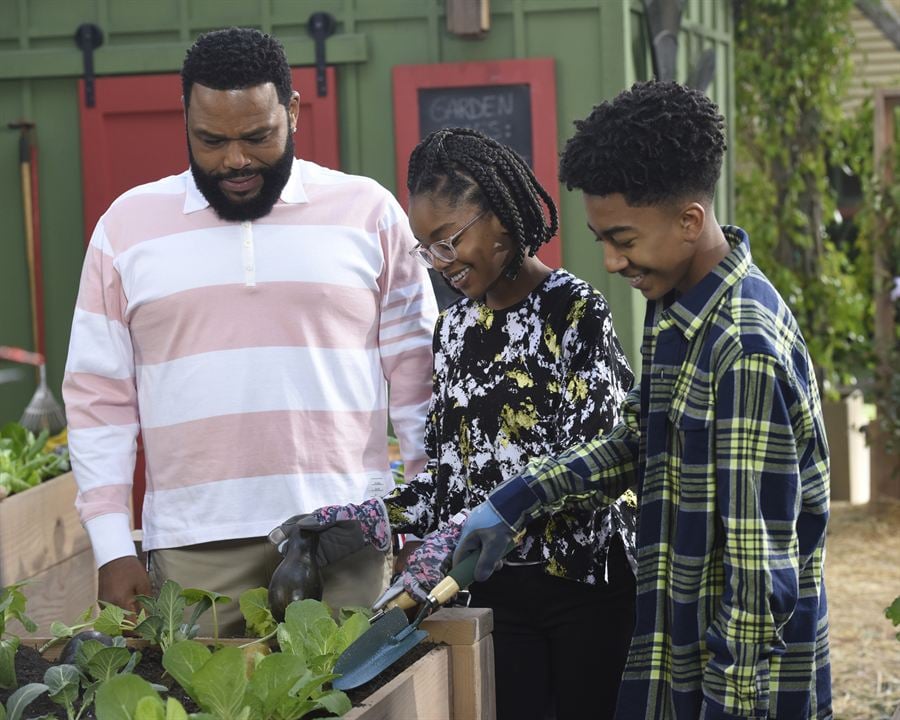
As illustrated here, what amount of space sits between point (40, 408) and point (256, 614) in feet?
11.1

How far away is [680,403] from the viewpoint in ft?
6.42

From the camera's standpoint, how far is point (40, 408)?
535 centimetres

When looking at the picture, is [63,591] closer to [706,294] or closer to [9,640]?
[9,640]

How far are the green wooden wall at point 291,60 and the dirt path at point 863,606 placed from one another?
4.86 ft

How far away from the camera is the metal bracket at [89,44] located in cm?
540

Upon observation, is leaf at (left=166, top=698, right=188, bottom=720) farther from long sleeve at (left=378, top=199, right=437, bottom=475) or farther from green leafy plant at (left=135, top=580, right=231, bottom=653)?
long sleeve at (left=378, top=199, right=437, bottom=475)

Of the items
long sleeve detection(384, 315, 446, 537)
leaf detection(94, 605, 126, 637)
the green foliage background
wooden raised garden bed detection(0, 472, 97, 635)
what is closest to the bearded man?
long sleeve detection(384, 315, 446, 537)

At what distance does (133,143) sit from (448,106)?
4.07 feet

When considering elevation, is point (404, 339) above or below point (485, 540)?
above

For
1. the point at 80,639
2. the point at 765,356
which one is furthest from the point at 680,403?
the point at 80,639

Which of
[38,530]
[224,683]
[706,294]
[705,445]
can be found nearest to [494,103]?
[38,530]

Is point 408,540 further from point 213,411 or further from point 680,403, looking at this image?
point 680,403

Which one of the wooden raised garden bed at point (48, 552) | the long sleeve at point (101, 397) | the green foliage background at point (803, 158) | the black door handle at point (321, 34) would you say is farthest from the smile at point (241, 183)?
the green foliage background at point (803, 158)

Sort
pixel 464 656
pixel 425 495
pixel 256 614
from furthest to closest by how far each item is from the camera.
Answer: pixel 425 495, pixel 256 614, pixel 464 656
